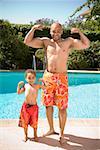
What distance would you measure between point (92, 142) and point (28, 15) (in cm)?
132

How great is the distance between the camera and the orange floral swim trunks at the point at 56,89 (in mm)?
2566

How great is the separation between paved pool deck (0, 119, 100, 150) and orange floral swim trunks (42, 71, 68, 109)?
0.31 m

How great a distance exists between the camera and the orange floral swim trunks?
8.42 feet

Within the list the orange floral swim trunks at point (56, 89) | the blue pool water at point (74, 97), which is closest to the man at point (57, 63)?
the orange floral swim trunks at point (56, 89)

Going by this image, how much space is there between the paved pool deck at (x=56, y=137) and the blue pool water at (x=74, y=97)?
34cm

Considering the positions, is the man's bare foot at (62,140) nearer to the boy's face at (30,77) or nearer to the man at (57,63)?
the man at (57,63)

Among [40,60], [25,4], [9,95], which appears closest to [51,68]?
[25,4]

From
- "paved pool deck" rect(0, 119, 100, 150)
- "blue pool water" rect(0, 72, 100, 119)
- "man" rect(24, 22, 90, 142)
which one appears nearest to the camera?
"paved pool deck" rect(0, 119, 100, 150)

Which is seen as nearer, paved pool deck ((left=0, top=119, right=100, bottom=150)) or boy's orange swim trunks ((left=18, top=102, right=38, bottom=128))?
paved pool deck ((left=0, top=119, right=100, bottom=150))

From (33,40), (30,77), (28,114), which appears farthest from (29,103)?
(33,40)

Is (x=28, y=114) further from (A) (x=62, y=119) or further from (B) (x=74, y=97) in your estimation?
(B) (x=74, y=97)

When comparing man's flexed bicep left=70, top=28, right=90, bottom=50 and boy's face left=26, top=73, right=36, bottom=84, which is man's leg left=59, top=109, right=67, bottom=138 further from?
man's flexed bicep left=70, top=28, right=90, bottom=50

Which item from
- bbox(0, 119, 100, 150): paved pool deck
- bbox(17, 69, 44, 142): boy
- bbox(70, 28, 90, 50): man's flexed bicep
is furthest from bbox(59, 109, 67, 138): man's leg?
bbox(70, 28, 90, 50): man's flexed bicep

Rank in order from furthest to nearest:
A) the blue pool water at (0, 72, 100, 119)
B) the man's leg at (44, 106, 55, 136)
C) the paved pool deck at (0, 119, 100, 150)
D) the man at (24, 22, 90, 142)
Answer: the blue pool water at (0, 72, 100, 119)
the man's leg at (44, 106, 55, 136)
the man at (24, 22, 90, 142)
the paved pool deck at (0, 119, 100, 150)
